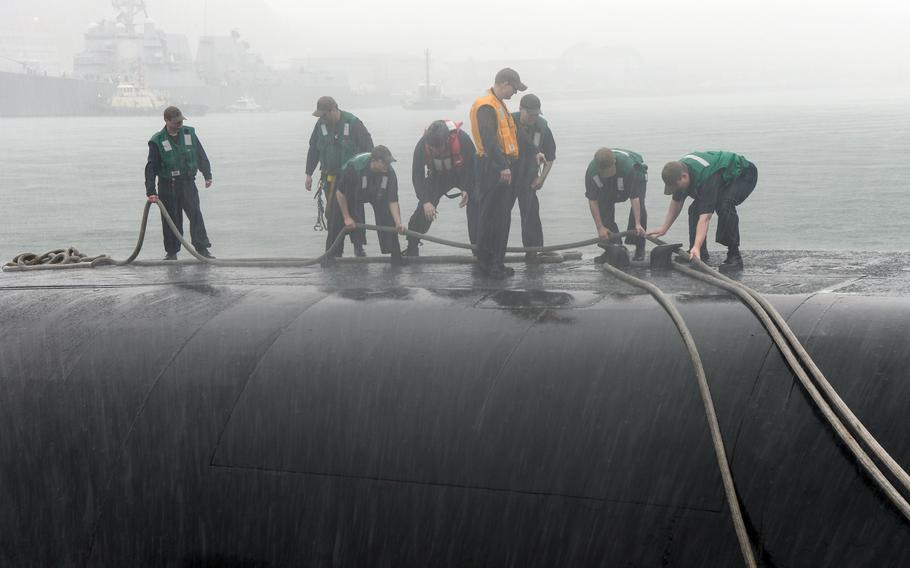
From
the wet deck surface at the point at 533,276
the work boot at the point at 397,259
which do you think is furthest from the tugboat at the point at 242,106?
the work boot at the point at 397,259

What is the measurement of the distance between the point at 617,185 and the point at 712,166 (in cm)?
141

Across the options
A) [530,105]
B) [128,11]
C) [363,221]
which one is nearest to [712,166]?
[530,105]

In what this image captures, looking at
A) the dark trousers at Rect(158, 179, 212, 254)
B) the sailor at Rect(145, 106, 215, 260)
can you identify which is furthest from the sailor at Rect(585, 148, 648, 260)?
the dark trousers at Rect(158, 179, 212, 254)

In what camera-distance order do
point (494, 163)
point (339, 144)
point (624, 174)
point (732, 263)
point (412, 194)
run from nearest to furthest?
point (494, 163) → point (732, 263) → point (624, 174) → point (339, 144) → point (412, 194)

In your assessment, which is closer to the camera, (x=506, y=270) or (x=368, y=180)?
(x=506, y=270)

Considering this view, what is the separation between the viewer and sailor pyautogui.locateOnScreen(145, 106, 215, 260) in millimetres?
11633

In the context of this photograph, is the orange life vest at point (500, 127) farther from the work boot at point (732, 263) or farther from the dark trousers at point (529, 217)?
the work boot at point (732, 263)

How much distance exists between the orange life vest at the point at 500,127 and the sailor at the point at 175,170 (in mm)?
4117

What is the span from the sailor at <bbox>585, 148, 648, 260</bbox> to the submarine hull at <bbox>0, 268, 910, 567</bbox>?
8.68ft

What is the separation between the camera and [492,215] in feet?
29.5

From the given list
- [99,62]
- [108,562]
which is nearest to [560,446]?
[108,562]

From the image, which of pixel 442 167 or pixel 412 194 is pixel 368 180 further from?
pixel 412 194

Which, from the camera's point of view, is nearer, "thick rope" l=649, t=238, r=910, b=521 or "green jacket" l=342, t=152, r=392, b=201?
"thick rope" l=649, t=238, r=910, b=521

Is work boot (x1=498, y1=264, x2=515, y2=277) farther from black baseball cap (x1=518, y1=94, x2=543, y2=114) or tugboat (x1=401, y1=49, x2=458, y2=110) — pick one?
tugboat (x1=401, y1=49, x2=458, y2=110)
